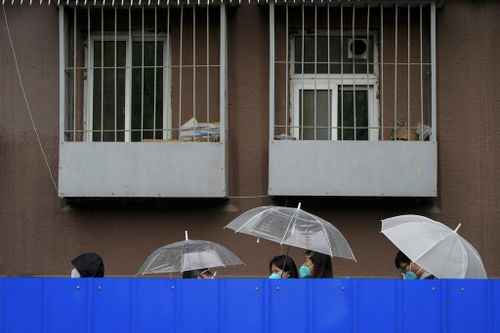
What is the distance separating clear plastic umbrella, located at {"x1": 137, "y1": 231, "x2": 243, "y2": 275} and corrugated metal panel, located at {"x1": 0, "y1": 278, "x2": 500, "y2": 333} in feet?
3.86

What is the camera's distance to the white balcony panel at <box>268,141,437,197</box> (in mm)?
10078

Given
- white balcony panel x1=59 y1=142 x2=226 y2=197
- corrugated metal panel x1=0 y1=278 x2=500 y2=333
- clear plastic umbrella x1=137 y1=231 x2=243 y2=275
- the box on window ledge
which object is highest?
the box on window ledge

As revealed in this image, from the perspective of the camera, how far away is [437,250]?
24.7 feet

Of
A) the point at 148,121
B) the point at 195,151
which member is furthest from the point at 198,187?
the point at 148,121

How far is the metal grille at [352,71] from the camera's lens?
34.7ft

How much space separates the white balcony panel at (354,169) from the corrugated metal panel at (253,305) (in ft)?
11.3

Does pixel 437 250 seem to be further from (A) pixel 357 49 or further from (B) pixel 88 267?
(A) pixel 357 49

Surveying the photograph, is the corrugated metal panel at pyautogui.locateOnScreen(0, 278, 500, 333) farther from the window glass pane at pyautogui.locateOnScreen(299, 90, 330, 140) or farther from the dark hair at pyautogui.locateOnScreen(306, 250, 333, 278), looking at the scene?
the window glass pane at pyautogui.locateOnScreen(299, 90, 330, 140)

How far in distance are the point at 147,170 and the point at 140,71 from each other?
1.34 metres

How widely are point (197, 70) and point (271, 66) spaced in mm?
925

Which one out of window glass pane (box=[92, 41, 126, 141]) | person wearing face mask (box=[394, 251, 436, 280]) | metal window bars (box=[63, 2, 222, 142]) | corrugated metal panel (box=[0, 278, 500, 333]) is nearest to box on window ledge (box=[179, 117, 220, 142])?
metal window bars (box=[63, 2, 222, 142])

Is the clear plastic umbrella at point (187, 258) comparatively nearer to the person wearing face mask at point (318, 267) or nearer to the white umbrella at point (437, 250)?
the person wearing face mask at point (318, 267)

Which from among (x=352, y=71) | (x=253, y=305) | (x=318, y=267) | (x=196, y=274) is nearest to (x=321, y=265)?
(x=318, y=267)

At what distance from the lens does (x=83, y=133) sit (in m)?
10.7
